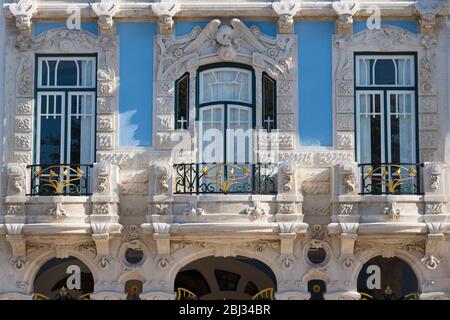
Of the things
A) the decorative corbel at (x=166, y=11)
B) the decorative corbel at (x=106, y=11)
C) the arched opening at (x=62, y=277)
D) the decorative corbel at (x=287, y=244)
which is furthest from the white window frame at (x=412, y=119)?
the arched opening at (x=62, y=277)

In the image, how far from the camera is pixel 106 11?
2678cm

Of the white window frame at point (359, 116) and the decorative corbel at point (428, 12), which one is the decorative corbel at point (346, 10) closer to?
the decorative corbel at point (428, 12)

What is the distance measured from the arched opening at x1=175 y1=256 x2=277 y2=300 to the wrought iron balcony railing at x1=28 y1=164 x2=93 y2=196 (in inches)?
153

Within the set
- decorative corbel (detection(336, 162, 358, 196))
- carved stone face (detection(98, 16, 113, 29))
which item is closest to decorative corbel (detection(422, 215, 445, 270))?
decorative corbel (detection(336, 162, 358, 196))

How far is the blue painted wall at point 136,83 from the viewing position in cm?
2680

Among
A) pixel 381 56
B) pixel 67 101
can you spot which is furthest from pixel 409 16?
pixel 67 101

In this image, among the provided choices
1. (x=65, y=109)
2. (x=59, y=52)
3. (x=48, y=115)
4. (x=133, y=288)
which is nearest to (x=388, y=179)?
(x=133, y=288)

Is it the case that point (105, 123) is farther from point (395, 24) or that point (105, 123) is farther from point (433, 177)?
point (433, 177)

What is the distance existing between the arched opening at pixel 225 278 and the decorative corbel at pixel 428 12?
6.14m

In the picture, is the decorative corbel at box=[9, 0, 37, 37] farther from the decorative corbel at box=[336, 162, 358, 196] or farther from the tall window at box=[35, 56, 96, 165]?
the decorative corbel at box=[336, 162, 358, 196]

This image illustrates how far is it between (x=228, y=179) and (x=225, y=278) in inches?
165

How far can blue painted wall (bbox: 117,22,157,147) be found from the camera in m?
26.8

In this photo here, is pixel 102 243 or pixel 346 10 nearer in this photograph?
pixel 102 243

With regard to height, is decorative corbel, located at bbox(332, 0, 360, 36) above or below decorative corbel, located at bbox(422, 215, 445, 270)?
above
